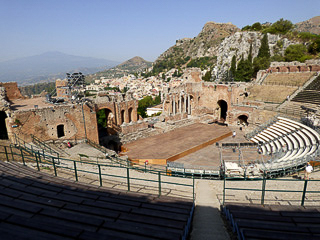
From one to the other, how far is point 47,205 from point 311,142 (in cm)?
1900

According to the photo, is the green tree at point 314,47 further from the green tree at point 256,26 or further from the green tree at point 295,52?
the green tree at point 256,26

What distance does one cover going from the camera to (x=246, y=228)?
5762 millimetres

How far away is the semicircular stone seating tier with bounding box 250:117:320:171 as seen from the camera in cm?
1573

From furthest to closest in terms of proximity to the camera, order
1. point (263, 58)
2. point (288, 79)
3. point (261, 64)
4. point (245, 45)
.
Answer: point (245, 45) < point (263, 58) < point (261, 64) < point (288, 79)

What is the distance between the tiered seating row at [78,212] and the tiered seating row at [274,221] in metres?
1.58

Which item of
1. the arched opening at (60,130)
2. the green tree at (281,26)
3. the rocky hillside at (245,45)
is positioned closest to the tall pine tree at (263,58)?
the rocky hillside at (245,45)

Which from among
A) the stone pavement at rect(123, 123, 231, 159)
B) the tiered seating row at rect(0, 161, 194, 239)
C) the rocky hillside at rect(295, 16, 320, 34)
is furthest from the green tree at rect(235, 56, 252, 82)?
the rocky hillside at rect(295, 16, 320, 34)

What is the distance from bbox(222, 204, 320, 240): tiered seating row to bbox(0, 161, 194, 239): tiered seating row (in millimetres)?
1576

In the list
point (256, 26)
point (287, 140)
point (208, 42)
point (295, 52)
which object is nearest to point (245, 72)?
point (295, 52)

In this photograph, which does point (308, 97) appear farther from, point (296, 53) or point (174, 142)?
point (296, 53)

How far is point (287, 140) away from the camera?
789 inches

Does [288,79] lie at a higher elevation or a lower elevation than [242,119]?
higher

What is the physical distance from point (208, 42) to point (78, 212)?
167 metres

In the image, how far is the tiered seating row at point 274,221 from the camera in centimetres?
527
